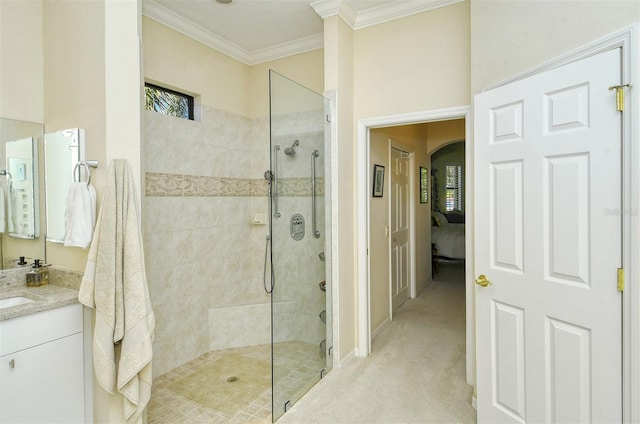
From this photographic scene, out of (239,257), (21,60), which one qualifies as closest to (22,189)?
(21,60)

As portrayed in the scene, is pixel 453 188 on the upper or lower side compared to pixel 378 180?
upper

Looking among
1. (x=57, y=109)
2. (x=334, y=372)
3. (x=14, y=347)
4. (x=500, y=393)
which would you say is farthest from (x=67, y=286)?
(x=500, y=393)

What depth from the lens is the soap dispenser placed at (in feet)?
6.81

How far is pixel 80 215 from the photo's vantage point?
183 centimetres

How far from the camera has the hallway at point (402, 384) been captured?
7.63 feet

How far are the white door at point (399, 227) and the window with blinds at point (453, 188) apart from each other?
4708 millimetres

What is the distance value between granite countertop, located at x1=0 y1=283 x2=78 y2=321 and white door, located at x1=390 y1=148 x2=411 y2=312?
326 centimetres

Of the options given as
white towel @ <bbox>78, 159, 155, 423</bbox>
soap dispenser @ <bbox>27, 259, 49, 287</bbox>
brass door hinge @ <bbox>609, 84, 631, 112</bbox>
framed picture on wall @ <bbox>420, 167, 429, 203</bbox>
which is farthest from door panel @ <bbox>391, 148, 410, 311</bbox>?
soap dispenser @ <bbox>27, 259, 49, 287</bbox>

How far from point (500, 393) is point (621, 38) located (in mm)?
1908

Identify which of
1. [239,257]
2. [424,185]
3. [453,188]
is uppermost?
[453,188]

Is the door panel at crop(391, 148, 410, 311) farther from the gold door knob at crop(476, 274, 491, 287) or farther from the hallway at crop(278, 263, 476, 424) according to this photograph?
the gold door knob at crop(476, 274, 491, 287)

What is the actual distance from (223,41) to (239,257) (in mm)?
2238

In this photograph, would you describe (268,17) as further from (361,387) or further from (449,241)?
(449,241)

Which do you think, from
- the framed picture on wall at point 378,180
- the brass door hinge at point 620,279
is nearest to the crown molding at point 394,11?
the framed picture on wall at point 378,180
